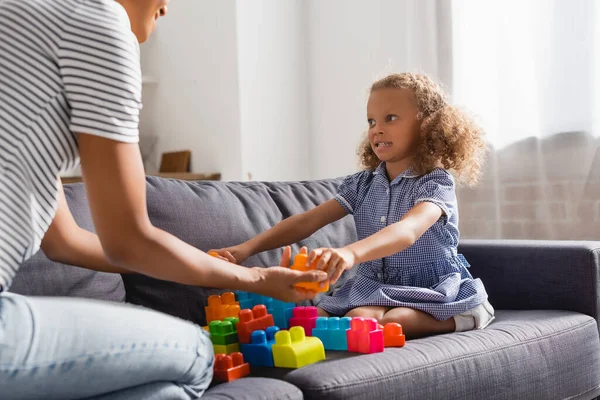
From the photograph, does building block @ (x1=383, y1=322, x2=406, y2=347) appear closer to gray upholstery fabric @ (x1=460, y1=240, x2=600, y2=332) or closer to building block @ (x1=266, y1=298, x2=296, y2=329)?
building block @ (x1=266, y1=298, x2=296, y2=329)

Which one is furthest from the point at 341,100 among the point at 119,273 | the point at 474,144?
the point at 119,273

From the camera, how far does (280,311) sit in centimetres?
167

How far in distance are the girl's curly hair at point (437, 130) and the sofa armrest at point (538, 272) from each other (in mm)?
261

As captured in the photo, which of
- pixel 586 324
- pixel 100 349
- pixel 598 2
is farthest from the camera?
pixel 598 2

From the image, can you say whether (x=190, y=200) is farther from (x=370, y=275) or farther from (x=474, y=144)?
(x=474, y=144)

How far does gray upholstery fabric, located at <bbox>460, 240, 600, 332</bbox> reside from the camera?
76.0 inches

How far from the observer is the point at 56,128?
1108mm

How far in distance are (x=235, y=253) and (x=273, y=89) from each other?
1941mm

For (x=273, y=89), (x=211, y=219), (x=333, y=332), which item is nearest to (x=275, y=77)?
(x=273, y=89)

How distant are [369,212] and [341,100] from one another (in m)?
1.64

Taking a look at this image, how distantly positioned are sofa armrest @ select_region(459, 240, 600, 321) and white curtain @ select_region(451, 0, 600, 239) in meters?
0.72

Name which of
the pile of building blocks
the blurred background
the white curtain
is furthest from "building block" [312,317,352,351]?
the white curtain

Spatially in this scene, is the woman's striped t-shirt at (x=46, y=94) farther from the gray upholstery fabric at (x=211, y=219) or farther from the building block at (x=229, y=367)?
the gray upholstery fabric at (x=211, y=219)

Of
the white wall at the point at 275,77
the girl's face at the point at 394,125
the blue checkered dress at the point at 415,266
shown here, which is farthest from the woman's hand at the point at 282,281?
the white wall at the point at 275,77
